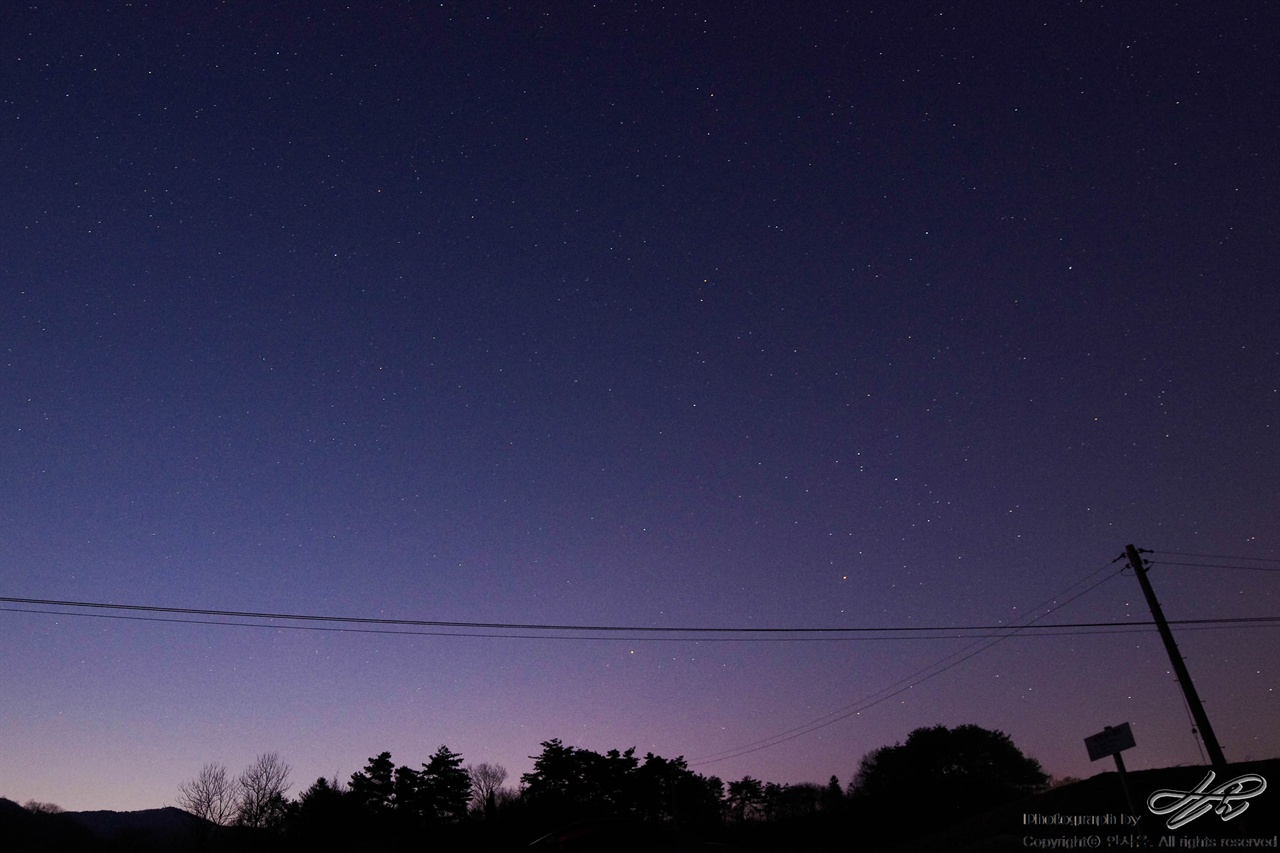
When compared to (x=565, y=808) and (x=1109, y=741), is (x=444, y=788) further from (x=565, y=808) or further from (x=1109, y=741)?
(x=1109, y=741)

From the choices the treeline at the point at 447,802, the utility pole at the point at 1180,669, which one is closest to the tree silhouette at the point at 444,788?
the treeline at the point at 447,802

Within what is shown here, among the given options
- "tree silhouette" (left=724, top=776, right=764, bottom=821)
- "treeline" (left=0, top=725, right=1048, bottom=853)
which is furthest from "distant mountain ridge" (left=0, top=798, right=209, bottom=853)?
"tree silhouette" (left=724, top=776, right=764, bottom=821)

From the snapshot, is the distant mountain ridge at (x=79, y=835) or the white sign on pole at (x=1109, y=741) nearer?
the white sign on pole at (x=1109, y=741)

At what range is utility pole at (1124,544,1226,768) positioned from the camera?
23406mm

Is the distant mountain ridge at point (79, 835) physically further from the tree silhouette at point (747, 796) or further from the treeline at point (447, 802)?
the tree silhouette at point (747, 796)

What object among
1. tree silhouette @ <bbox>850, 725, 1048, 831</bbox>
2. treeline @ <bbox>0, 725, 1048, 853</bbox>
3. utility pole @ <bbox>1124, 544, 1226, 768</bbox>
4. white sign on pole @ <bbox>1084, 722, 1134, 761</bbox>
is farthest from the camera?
tree silhouette @ <bbox>850, 725, 1048, 831</bbox>

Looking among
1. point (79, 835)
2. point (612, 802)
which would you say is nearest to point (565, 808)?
point (612, 802)

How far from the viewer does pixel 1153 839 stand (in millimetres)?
19781

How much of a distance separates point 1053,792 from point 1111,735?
71.8 ft

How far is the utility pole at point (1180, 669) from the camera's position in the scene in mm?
23406

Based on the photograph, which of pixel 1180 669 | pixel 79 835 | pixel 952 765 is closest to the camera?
pixel 1180 669

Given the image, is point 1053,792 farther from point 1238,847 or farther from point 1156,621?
point 1238,847

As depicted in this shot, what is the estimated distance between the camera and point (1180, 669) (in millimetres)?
25281

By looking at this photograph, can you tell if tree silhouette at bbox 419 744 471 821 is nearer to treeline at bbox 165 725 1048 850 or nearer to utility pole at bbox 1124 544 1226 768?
treeline at bbox 165 725 1048 850
